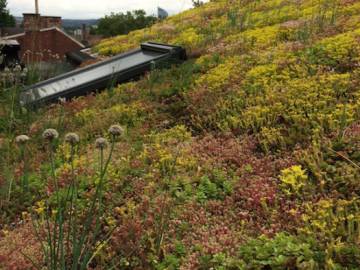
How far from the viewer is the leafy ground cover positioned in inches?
163

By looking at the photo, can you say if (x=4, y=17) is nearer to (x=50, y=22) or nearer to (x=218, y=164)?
(x=50, y=22)

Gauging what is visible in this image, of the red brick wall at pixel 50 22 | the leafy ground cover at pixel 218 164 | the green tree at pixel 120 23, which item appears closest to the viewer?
the leafy ground cover at pixel 218 164

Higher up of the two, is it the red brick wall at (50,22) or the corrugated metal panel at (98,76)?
the red brick wall at (50,22)

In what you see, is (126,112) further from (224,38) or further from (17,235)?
(224,38)

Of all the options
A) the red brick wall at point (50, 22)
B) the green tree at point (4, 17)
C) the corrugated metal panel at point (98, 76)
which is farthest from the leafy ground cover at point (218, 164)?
the green tree at point (4, 17)

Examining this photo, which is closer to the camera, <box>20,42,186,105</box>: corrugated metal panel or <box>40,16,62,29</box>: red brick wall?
<box>20,42,186,105</box>: corrugated metal panel

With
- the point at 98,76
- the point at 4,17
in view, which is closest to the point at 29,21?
the point at 98,76

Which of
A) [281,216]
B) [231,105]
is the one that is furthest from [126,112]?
[281,216]

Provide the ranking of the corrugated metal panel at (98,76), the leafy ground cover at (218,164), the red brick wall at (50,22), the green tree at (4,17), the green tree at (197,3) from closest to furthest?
the leafy ground cover at (218,164) < the corrugated metal panel at (98,76) < the green tree at (197,3) < the red brick wall at (50,22) < the green tree at (4,17)

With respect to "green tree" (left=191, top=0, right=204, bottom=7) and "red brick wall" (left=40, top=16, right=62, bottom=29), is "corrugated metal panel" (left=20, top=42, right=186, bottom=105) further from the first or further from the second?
"red brick wall" (left=40, top=16, right=62, bottom=29)

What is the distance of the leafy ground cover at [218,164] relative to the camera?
4.14m

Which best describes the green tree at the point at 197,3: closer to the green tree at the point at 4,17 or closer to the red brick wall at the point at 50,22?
the red brick wall at the point at 50,22

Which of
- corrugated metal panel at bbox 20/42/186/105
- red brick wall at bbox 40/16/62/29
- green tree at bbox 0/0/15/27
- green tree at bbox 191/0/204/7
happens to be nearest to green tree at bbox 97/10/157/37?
green tree at bbox 0/0/15/27

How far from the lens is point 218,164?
5652 millimetres
